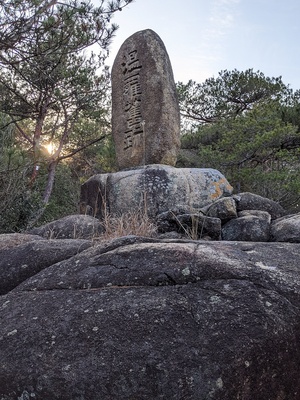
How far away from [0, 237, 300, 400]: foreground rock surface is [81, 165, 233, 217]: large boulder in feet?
9.16

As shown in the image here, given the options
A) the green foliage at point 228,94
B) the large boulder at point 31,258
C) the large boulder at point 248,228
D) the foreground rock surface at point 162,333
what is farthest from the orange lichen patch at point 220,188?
the green foliage at point 228,94

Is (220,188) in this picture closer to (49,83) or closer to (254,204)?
(254,204)

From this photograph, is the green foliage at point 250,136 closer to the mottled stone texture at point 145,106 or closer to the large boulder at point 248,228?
the mottled stone texture at point 145,106

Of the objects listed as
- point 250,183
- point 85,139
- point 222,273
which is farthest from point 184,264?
point 85,139

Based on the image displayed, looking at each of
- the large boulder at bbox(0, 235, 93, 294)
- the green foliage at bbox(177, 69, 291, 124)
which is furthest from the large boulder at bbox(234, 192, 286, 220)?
the green foliage at bbox(177, 69, 291, 124)

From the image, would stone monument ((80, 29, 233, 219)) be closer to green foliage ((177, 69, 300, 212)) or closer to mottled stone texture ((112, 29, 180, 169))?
mottled stone texture ((112, 29, 180, 169))

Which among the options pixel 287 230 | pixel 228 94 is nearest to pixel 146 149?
pixel 287 230

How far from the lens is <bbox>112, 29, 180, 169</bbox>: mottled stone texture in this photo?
5.68 meters

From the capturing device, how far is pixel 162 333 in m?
1.52

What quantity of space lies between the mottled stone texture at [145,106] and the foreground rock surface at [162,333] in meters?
3.84

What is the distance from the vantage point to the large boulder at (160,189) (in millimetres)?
4773

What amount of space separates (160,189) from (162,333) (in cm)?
335

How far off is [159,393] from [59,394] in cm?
36

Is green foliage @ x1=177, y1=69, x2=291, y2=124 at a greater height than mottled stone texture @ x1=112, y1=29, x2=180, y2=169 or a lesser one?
greater
